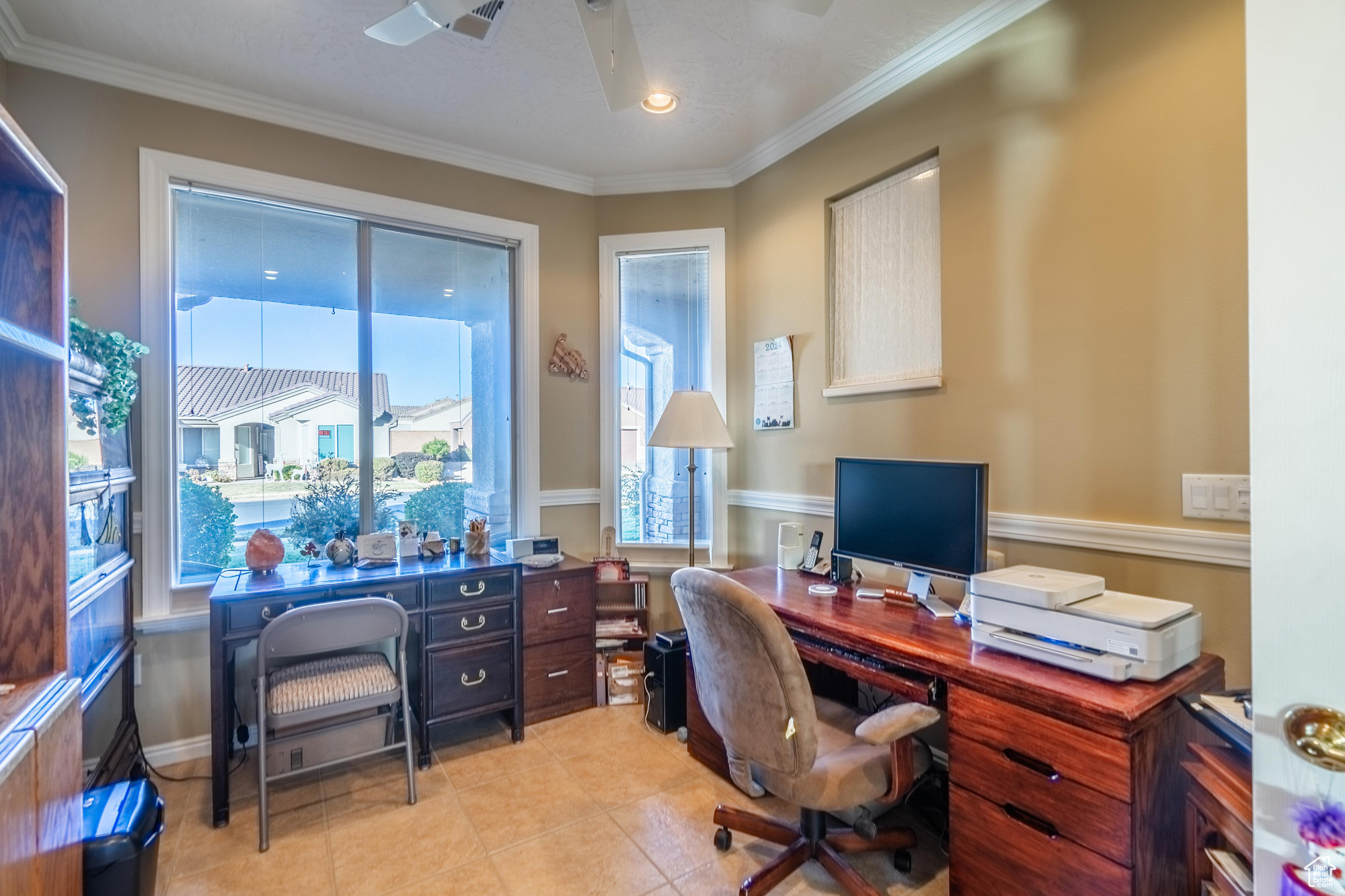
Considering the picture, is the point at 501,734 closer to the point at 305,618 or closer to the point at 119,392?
Result: the point at 305,618

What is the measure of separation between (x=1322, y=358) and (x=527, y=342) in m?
2.95

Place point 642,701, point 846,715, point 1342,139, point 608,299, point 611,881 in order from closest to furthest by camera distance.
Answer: point 1342,139, point 611,881, point 846,715, point 642,701, point 608,299

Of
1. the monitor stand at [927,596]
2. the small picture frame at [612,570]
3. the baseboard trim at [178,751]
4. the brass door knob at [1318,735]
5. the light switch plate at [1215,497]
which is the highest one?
the light switch plate at [1215,497]

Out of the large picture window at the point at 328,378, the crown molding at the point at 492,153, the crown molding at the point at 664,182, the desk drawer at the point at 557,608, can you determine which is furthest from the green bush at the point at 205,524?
the crown molding at the point at 664,182

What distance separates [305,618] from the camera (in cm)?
202

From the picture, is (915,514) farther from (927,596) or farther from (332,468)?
(332,468)

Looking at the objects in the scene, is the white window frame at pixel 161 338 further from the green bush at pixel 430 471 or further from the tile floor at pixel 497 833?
the green bush at pixel 430 471

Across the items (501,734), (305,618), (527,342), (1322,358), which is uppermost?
(527,342)

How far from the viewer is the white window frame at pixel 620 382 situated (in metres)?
3.21

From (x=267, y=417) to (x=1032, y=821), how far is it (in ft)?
10.1

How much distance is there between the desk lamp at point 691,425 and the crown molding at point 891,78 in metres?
1.25

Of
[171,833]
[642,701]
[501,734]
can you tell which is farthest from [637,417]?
[171,833]

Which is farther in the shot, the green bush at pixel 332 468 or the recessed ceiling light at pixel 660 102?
the green bush at pixel 332 468

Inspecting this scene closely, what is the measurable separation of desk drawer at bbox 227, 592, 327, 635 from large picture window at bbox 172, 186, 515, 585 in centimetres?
53
